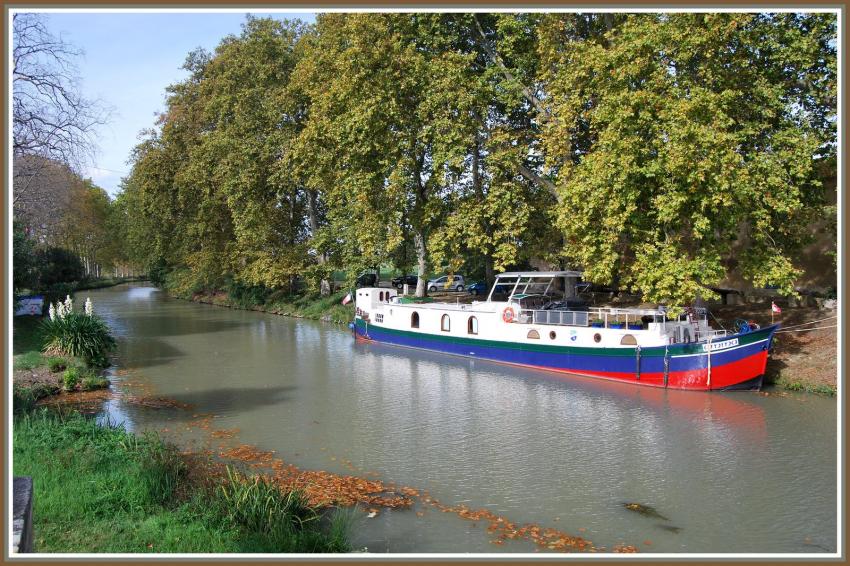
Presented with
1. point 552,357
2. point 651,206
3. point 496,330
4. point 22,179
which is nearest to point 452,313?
point 496,330

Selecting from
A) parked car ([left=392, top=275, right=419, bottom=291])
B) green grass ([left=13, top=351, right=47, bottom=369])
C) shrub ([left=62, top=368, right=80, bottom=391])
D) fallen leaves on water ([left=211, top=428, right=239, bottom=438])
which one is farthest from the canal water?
parked car ([left=392, top=275, right=419, bottom=291])

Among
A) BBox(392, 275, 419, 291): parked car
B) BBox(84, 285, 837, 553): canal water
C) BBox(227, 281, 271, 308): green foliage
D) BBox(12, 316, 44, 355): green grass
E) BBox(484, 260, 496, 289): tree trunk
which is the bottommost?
BBox(84, 285, 837, 553): canal water

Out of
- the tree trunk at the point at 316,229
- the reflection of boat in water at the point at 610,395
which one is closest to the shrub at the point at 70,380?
the reflection of boat in water at the point at 610,395

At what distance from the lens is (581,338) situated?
78.2 feet

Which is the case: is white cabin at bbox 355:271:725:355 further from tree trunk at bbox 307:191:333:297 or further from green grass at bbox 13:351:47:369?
green grass at bbox 13:351:47:369

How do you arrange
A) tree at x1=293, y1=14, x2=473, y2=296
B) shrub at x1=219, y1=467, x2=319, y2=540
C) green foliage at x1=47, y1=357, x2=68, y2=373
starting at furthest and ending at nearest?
1. tree at x1=293, y1=14, x2=473, y2=296
2. green foliage at x1=47, y1=357, x2=68, y2=373
3. shrub at x1=219, y1=467, x2=319, y2=540

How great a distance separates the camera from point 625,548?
10.0 m

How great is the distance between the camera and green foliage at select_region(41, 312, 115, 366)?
2273 cm

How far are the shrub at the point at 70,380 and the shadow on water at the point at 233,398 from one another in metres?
2.77

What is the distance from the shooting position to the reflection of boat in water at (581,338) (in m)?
20.5

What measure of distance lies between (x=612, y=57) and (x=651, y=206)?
5358mm

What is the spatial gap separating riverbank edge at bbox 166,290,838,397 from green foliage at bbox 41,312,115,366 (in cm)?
1803

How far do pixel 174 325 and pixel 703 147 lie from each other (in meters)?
33.0

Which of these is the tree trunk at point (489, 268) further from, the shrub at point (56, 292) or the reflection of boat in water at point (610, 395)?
the shrub at point (56, 292)
